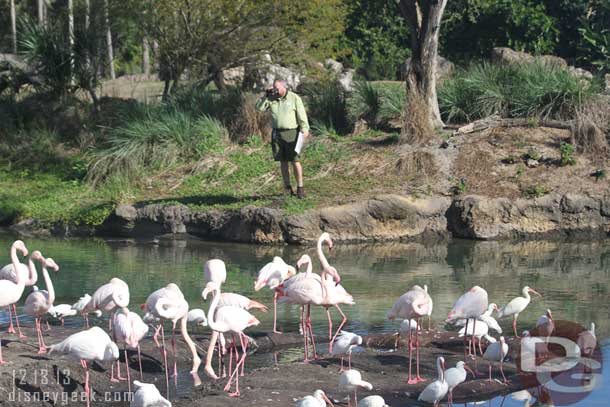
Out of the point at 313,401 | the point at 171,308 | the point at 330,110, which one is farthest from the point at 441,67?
the point at 313,401

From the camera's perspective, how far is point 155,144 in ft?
60.4

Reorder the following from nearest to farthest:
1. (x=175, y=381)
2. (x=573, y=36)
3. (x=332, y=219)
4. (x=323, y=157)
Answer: (x=175, y=381) → (x=332, y=219) → (x=323, y=157) → (x=573, y=36)

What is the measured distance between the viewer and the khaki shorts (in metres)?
15.2

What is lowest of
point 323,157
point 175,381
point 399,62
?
point 175,381

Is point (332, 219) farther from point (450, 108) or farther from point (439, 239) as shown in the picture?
point (450, 108)

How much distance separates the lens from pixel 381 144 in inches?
705

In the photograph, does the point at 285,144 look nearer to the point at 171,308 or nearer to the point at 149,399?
the point at 171,308

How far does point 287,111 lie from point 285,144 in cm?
49

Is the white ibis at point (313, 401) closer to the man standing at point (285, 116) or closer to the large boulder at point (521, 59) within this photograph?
the man standing at point (285, 116)

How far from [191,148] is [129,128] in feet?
4.20

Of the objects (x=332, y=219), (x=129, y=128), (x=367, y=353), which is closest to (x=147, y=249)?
(x=332, y=219)

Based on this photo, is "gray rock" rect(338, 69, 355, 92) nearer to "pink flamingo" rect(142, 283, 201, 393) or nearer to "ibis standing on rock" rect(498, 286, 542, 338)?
"ibis standing on rock" rect(498, 286, 542, 338)

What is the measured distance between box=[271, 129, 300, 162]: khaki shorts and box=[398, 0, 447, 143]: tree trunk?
3.14 meters

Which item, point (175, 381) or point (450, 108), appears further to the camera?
point (450, 108)
